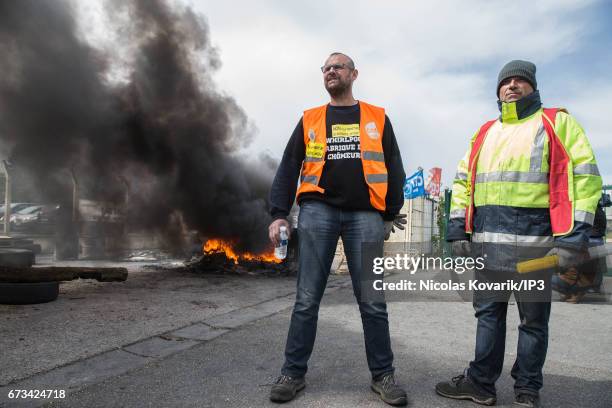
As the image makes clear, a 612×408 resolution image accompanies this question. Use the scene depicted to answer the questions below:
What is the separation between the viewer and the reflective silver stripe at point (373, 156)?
2850 mm

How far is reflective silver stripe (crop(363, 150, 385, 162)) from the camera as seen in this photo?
9.35 feet

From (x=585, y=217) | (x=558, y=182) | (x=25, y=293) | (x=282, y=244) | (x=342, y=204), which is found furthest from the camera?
(x=25, y=293)

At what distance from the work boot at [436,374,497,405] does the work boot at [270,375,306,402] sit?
86 cm

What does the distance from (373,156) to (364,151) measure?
7 cm

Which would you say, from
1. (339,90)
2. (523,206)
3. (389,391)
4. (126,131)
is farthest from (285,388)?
(126,131)

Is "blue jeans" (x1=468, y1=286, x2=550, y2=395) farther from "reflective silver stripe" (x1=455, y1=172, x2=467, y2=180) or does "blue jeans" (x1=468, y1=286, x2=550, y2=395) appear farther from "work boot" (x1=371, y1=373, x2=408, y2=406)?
"reflective silver stripe" (x1=455, y1=172, x2=467, y2=180)

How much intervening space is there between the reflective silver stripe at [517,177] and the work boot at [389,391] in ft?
4.34

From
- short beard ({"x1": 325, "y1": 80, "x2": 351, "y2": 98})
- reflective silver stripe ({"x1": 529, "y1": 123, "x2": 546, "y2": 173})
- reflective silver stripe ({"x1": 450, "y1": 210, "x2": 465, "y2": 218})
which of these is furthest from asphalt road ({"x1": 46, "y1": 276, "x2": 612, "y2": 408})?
short beard ({"x1": 325, "y1": 80, "x2": 351, "y2": 98})

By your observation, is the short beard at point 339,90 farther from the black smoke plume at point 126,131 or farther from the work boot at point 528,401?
the black smoke plume at point 126,131

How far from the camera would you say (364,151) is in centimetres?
285

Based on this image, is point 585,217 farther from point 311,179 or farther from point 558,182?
point 311,179

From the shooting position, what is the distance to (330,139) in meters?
2.91

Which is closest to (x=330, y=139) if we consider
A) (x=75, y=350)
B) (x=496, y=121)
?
(x=496, y=121)

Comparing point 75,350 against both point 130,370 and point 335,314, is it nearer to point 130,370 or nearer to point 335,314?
point 130,370
